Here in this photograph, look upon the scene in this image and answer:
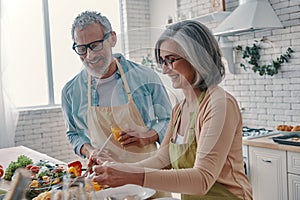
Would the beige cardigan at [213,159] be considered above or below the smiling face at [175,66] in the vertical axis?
below

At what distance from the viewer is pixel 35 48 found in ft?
14.3

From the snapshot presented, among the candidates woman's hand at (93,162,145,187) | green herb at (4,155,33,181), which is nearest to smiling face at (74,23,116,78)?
woman's hand at (93,162,145,187)

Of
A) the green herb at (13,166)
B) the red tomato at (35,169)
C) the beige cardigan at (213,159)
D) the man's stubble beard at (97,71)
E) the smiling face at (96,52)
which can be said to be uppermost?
the smiling face at (96,52)

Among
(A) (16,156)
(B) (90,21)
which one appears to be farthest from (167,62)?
(A) (16,156)

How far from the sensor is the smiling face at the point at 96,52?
120 centimetres

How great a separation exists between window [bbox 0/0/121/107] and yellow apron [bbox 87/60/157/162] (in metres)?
2.88

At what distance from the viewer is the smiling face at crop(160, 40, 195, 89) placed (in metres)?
1.04

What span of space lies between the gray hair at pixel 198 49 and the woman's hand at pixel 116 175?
336mm

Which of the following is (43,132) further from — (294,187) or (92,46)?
(92,46)

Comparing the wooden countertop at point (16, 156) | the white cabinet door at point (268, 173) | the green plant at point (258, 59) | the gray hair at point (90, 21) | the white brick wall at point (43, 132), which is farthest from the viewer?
the white brick wall at point (43, 132)

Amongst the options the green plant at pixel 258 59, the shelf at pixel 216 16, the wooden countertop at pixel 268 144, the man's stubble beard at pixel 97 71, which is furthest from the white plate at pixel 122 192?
the shelf at pixel 216 16

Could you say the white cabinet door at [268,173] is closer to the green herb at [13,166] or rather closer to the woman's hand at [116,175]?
the green herb at [13,166]

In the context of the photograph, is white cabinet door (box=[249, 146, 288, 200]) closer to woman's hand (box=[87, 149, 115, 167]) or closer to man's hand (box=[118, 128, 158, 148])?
man's hand (box=[118, 128, 158, 148])

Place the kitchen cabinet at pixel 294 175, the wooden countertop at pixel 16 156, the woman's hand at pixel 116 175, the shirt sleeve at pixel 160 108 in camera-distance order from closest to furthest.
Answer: the woman's hand at pixel 116 175 → the shirt sleeve at pixel 160 108 → the wooden countertop at pixel 16 156 → the kitchen cabinet at pixel 294 175
